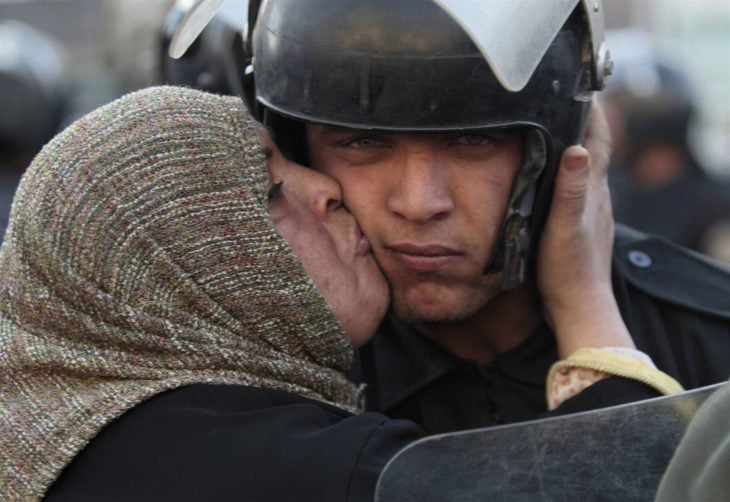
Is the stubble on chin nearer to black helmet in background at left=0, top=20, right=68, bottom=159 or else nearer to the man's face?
the man's face

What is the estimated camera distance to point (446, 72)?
255 cm

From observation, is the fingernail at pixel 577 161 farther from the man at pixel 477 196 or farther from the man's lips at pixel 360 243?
the man's lips at pixel 360 243

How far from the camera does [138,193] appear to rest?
2268 mm

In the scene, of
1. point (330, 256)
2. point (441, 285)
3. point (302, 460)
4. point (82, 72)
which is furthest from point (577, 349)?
point (82, 72)

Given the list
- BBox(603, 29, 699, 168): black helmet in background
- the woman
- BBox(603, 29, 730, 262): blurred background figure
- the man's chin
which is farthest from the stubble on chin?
BBox(603, 29, 699, 168): black helmet in background

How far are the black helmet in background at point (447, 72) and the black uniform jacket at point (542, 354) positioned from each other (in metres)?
0.27

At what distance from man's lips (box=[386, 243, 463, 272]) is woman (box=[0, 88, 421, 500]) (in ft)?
1.23

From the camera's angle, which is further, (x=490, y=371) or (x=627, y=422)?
(x=490, y=371)

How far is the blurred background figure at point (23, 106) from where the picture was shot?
6500 millimetres

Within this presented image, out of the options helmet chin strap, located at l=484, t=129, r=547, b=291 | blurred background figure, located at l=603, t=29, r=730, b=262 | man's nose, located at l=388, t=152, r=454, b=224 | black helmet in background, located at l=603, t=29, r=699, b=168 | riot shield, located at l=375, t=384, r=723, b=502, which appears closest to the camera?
riot shield, located at l=375, t=384, r=723, b=502

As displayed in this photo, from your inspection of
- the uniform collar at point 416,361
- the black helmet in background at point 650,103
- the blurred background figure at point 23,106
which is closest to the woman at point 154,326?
the uniform collar at point 416,361

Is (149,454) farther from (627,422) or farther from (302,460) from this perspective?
(627,422)

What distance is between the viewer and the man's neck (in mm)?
3037

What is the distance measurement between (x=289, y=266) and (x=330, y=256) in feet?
0.79
